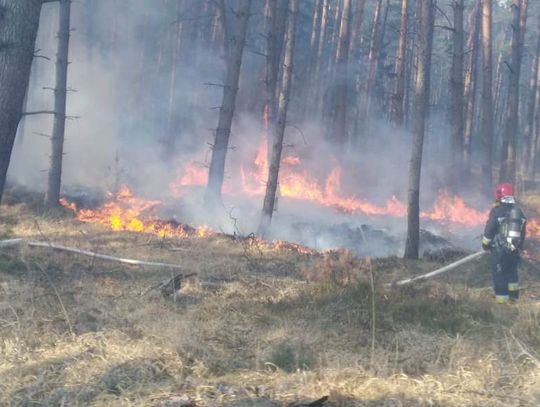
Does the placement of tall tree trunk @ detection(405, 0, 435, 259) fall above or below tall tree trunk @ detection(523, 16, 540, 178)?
below

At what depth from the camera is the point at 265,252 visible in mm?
11352

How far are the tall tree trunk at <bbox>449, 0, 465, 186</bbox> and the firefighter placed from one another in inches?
358

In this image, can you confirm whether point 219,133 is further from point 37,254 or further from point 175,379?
point 175,379

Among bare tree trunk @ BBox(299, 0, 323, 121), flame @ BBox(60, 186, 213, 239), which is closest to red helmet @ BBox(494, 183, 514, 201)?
flame @ BBox(60, 186, 213, 239)

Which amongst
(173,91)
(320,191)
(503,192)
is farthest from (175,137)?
(503,192)

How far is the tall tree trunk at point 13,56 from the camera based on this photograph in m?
6.63

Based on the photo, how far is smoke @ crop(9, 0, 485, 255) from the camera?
657 inches

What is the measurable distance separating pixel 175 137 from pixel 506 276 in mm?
22417

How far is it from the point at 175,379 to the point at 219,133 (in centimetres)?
1055

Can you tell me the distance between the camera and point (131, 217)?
47.5 ft

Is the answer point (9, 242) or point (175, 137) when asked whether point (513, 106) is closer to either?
point (175, 137)

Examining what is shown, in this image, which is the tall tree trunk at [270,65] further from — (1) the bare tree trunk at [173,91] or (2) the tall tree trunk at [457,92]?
(1) the bare tree trunk at [173,91]

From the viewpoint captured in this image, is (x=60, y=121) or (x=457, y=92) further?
(x=457, y=92)

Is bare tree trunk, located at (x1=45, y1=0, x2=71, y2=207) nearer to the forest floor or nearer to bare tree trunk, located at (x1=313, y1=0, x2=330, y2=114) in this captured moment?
the forest floor
